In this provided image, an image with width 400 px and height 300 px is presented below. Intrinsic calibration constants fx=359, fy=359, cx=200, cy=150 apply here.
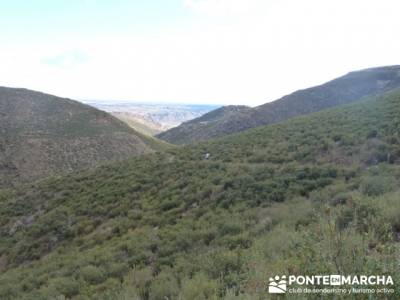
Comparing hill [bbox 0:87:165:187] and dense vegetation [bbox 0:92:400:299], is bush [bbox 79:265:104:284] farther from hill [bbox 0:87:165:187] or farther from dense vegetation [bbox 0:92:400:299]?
hill [bbox 0:87:165:187]

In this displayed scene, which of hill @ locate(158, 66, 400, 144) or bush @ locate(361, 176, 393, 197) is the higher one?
hill @ locate(158, 66, 400, 144)

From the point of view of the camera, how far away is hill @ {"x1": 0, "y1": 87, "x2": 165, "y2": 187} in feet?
129

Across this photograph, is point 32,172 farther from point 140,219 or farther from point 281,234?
point 281,234

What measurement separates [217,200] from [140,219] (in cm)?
290

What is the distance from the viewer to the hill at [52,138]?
39438 millimetres

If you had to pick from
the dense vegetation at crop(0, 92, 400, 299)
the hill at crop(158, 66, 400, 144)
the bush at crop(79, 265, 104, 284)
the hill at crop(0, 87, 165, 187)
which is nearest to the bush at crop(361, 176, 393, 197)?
the dense vegetation at crop(0, 92, 400, 299)

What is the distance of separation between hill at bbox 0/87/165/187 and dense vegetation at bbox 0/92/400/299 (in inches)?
733

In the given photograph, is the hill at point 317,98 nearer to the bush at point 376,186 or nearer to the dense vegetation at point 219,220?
the dense vegetation at point 219,220

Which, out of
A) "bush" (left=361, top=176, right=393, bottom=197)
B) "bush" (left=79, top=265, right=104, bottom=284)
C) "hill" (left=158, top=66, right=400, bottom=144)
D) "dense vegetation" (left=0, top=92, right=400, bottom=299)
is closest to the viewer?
"dense vegetation" (left=0, top=92, right=400, bottom=299)

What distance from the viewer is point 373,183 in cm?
899

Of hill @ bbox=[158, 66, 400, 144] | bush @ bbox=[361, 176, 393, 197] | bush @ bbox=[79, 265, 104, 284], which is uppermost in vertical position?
hill @ bbox=[158, 66, 400, 144]

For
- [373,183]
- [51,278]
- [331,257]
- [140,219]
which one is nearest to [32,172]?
[140,219]

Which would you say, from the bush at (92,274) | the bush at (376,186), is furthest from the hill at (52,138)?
the bush at (376,186)

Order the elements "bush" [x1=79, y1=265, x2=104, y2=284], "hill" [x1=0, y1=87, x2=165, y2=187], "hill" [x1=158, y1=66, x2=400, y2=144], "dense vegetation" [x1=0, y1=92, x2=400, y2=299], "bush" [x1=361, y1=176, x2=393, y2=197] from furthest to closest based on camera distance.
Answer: "hill" [x1=158, y1=66, x2=400, y2=144]
"hill" [x1=0, y1=87, x2=165, y2=187]
"bush" [x1=361, y1=176, x2=393, y2=197]
"bush" [x1=79, y1=265, x2=104, y2=284]
"dense vegetation" [x1=0, y1=92, x2=400, y2=299]
